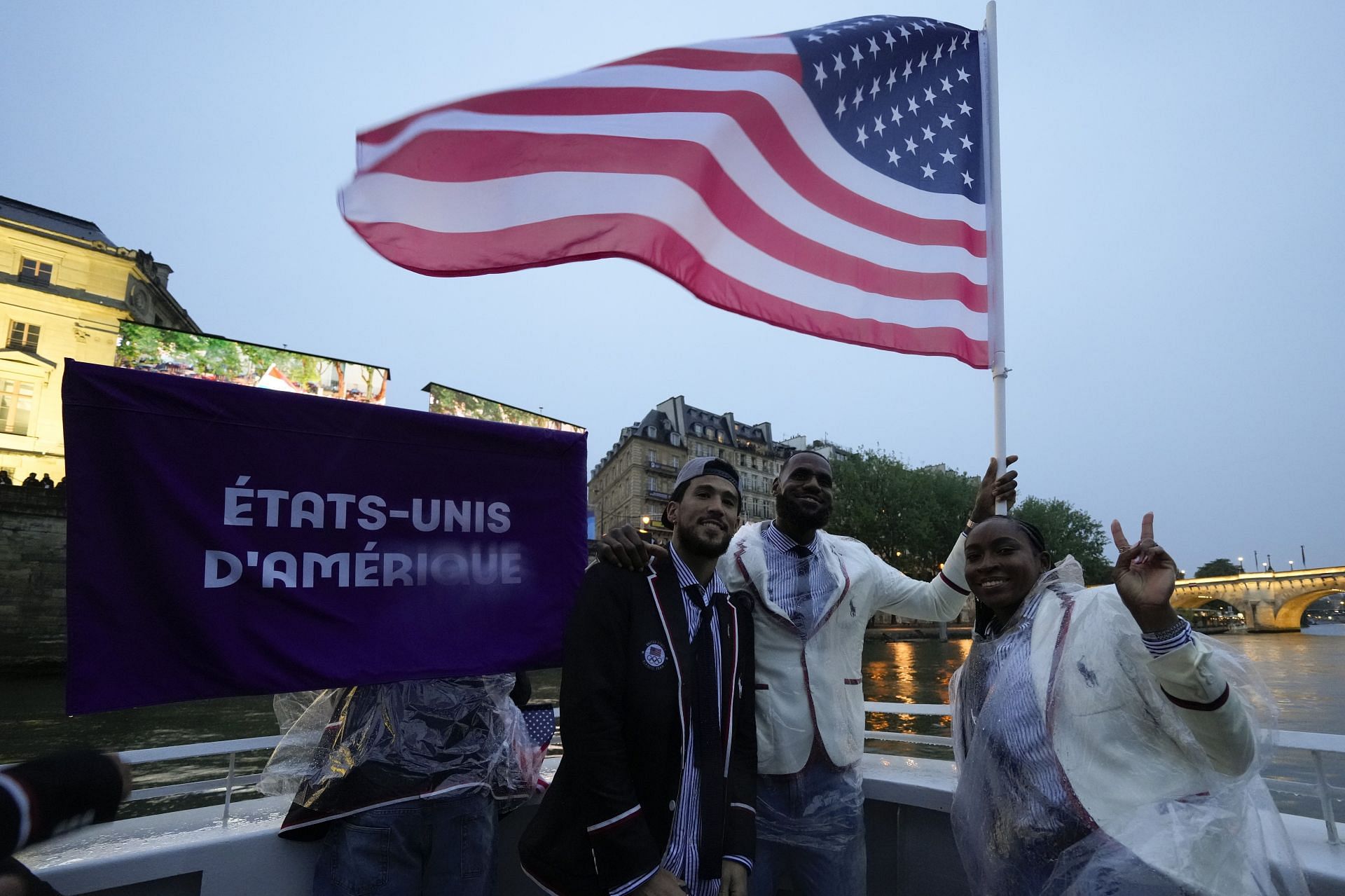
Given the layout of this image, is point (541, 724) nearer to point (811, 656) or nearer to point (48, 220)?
point (811, 656)

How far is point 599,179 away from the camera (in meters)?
3.16

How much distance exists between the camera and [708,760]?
2.03 meters

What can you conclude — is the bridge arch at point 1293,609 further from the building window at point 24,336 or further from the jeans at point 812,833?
the building window at point 24,336

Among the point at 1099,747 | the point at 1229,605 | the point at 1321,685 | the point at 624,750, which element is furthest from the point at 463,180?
the point at 1229,605

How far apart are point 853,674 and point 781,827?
58 centimetres

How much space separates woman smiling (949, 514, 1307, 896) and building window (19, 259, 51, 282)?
147 ft

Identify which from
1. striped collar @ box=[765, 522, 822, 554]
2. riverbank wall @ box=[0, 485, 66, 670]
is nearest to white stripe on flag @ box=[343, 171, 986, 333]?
striped collar @ box=[765, 522, 822, 554]

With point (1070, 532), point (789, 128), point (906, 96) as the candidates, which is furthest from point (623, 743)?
point (1070, 532)

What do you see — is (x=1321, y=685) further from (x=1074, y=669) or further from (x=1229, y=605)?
(x=1229, y=605)

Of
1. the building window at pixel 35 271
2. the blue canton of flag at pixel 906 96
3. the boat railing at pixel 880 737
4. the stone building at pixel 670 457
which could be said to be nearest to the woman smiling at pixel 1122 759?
the boat railing at pixel 880 737

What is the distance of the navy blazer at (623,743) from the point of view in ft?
6.00

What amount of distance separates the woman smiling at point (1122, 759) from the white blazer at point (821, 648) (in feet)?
1.67

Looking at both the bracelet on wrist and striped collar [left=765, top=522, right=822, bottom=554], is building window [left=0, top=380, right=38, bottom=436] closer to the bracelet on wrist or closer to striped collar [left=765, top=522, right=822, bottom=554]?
striped collar [left=765, top=522, right=822, bottom=554]

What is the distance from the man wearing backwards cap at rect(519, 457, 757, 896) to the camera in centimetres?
184
